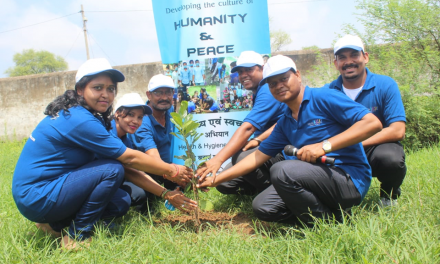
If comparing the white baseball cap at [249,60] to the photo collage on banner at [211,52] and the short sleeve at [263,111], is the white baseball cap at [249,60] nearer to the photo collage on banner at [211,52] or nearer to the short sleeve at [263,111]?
the short sleeve at [263,111]

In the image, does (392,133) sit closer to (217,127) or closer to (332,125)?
(332,125)

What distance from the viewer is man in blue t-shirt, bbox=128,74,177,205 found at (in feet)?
12.2

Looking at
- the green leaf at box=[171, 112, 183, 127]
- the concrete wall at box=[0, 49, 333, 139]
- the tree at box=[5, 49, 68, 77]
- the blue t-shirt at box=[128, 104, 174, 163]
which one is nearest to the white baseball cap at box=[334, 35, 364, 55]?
the green leaf at box=[171, 112, 183, 127]

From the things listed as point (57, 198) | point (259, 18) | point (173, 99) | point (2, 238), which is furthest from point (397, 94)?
point (2, 238)

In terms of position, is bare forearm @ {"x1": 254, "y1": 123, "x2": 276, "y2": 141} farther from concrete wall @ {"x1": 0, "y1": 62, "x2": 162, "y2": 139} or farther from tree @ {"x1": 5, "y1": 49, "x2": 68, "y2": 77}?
tree @ {"x1": 5, "y1": 49, "x2": 68, "y2": 77}

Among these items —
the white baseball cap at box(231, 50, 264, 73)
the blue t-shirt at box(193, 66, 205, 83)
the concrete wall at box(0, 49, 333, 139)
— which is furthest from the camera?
the concrete wall at box(0, 49, 333, 139)

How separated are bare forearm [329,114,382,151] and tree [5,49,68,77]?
44.6 meters

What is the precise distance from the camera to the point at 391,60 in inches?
221

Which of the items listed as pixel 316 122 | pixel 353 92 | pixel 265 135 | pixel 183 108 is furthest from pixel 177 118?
pixel 353 92

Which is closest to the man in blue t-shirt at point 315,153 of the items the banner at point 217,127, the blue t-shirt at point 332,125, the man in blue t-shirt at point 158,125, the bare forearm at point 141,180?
the blue t-shirt at point 332,125

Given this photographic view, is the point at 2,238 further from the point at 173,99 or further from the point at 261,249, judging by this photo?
the point at 173,99

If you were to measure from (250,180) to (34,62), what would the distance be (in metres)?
47.8

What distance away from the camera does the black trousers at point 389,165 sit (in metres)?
2.85

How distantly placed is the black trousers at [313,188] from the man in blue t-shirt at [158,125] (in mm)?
1668
